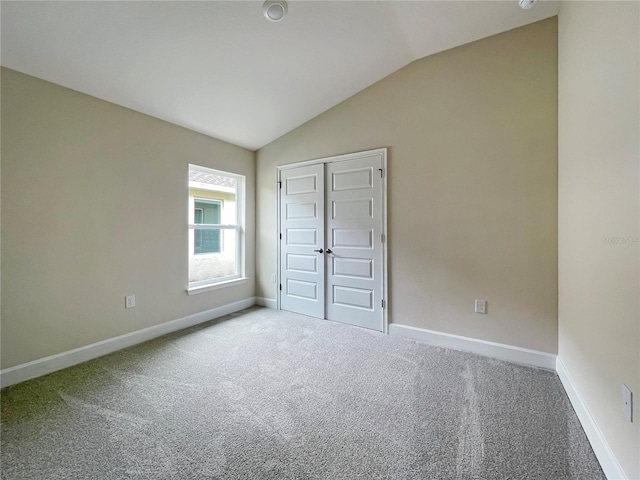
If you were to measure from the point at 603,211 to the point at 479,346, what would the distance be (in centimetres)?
166

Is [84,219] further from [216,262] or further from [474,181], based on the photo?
[474,181]

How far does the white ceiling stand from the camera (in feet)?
6.18

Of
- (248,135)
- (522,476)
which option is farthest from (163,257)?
(522,476)

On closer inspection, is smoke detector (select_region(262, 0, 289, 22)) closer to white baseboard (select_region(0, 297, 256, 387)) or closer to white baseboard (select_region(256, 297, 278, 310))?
white baseboard (select_region(0, 297, 256, 387))

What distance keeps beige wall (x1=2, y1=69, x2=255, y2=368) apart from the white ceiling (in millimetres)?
281

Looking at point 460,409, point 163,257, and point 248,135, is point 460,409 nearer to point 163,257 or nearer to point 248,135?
point 163,257

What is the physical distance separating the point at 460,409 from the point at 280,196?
10.4 ft

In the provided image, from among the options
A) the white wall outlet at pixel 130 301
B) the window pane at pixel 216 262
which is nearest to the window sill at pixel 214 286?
the window pane at pixel 216 262

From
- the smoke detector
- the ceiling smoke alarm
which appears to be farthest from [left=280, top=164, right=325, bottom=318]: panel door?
the ceiling smoke alarm

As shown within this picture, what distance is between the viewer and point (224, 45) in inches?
89.4

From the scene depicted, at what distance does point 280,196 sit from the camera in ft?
13.0

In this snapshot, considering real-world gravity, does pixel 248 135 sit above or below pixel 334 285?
above

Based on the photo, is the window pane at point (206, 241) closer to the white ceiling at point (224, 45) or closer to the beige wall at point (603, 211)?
the white ceiling at point (224, 45)

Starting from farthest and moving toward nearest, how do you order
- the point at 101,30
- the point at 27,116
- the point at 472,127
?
the point at 472,127, the point at 27,116, the point at 101,30
